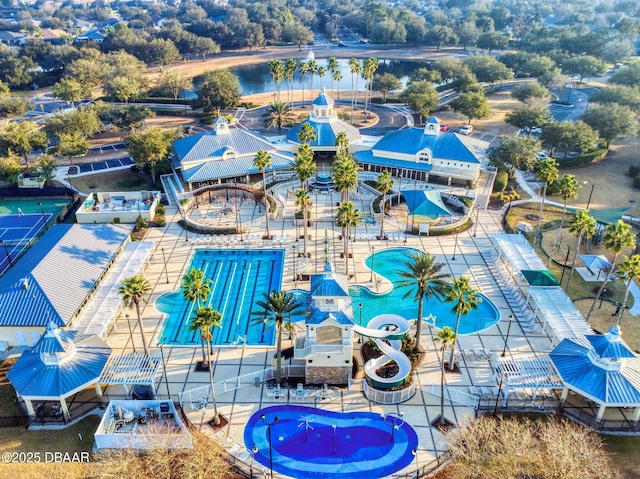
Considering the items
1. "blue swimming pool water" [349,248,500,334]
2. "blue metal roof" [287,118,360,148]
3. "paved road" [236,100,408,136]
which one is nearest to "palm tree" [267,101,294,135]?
"paved road" [236,100,408,136]

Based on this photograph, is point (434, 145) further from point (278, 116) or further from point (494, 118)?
point (494, 118)

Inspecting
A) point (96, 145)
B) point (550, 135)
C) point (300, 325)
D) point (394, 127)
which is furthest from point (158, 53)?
point (300, 325)

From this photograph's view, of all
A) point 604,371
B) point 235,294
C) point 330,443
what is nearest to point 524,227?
point 604,371

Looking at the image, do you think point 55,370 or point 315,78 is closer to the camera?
point 55,370

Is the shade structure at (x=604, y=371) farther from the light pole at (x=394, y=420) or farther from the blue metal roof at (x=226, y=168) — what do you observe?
the blue metal roof at (x=226, y=168)

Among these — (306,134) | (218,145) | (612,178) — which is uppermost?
(306,134)

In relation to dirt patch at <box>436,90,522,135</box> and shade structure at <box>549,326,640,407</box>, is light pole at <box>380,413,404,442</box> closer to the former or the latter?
shade structure at <box>549,326,640,407</box>

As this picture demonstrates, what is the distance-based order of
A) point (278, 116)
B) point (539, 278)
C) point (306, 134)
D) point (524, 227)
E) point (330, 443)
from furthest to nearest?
point (278, 116), point (306, 134), point (524, 227), point (539, 278), point (330, 443)
